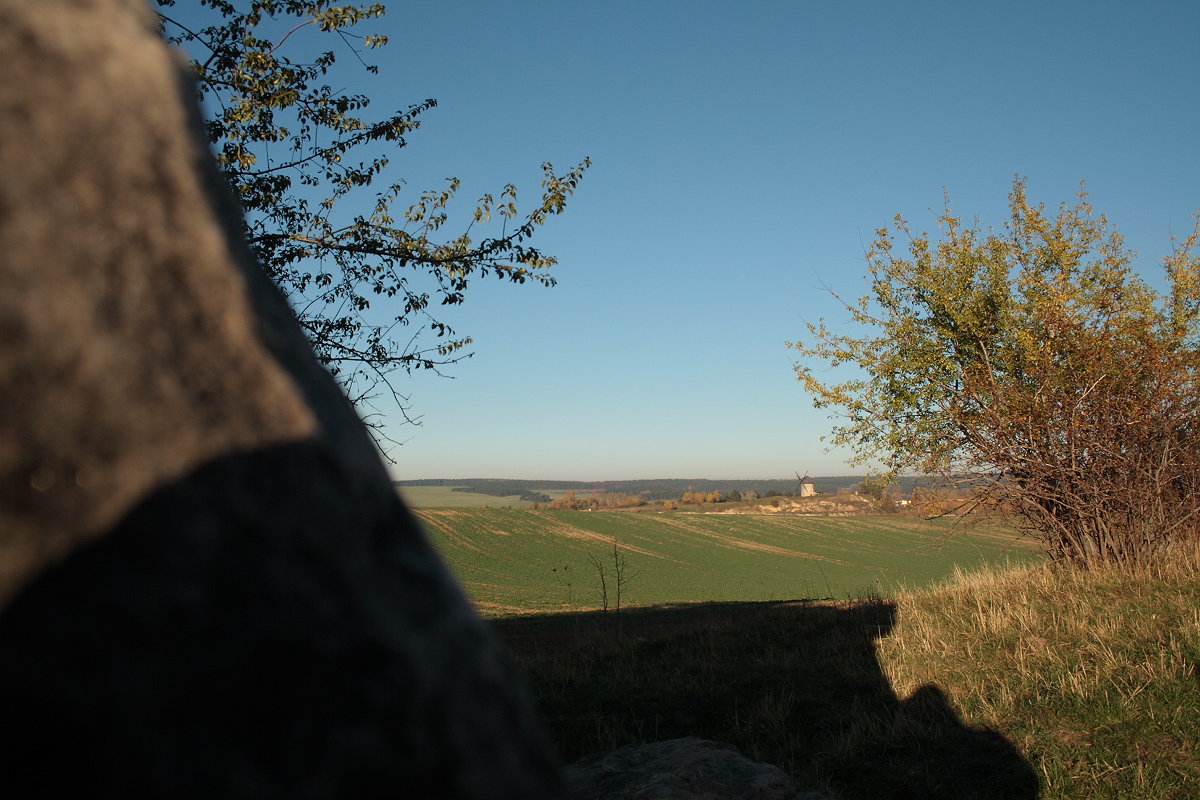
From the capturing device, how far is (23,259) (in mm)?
640

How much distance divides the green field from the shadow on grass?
67.4 ft

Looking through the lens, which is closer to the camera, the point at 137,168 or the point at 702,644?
the point at 137,168

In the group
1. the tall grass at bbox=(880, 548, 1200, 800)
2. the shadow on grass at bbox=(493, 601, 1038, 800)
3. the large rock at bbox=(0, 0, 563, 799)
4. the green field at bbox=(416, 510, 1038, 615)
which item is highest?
the large rock at bbox=(0, 0, 563, 799)

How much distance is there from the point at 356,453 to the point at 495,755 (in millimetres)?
358

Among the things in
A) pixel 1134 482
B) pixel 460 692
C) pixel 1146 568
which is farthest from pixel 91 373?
pixel 1134 482

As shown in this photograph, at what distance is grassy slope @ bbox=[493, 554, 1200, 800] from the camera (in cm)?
441

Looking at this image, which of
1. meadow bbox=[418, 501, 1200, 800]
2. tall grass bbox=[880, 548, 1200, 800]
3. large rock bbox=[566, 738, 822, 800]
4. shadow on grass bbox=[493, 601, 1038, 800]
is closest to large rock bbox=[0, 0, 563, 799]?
large rock bbox=[566, 738, 822, 800]

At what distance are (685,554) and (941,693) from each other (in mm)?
44873

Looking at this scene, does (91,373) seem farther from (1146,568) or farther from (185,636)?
(1146,568)

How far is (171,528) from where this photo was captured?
2.09ft

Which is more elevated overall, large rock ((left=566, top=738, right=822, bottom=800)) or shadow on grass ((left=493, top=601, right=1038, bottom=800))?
large rock ((left=566, top=738, right=822, bottom=800))

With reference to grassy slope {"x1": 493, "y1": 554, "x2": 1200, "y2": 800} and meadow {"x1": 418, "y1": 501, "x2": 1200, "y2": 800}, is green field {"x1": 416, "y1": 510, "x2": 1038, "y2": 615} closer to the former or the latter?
meadow {"x1": 418, "y1": 501, "x2": 1200, "y2": 800}

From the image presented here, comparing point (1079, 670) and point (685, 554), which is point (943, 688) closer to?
point (1079, 670)

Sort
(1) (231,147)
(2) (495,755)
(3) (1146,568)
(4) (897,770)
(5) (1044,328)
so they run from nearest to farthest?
(2) (495,755) < (4) (897,770) < (1) (231,147) < (3) (1146,568) < (5) (1044,328)
